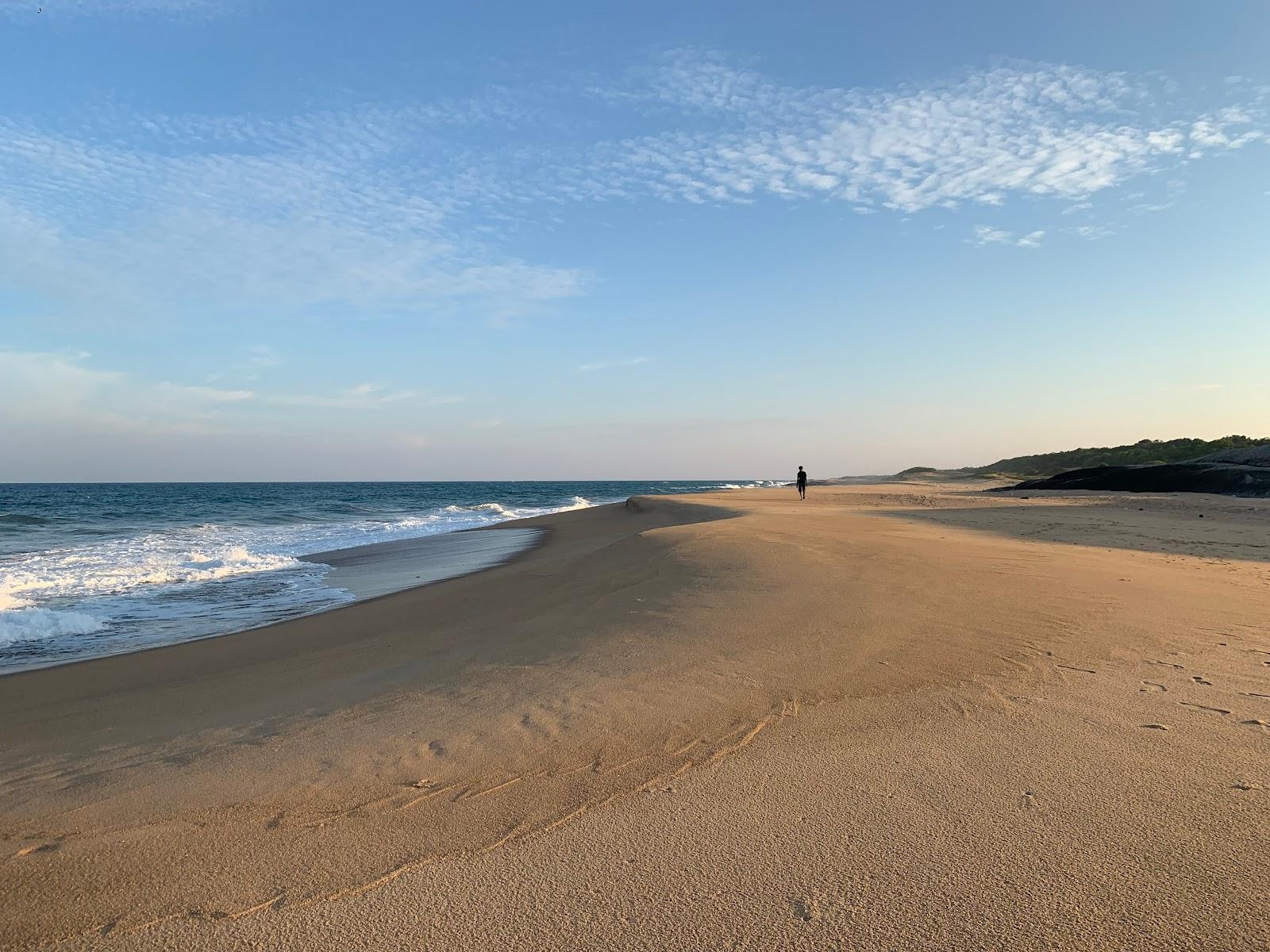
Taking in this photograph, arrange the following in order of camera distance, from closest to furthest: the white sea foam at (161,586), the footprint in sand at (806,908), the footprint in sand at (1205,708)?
the footprint in sand at (806,908) < the footprint in sand at (1205,708) < the white sea foam at (161,586)

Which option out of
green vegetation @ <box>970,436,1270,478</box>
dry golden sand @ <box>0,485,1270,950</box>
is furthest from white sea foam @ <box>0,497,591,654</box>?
green vegetation @ <box>970,436,1270,478</box>

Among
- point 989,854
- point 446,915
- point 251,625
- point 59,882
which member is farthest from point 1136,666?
point 251,625

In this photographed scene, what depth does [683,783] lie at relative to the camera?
12.1 ft

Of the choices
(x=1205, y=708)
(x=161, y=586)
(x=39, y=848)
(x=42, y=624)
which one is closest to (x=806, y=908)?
(x=1205, y=708)

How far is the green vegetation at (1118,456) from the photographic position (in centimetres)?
4247

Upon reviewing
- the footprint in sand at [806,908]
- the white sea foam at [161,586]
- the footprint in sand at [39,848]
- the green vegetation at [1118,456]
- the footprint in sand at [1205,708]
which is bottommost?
the white sea foam at [161,586]

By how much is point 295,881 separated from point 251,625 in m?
8.65

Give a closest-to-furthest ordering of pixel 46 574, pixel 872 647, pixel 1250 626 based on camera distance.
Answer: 1. pixel 872 647
2. pixel 1250 626
3. pixel 46 574

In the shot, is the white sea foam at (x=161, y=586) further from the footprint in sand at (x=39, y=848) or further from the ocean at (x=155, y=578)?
the footprint in sand at (x=39, y=848)

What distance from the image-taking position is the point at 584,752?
419 cm

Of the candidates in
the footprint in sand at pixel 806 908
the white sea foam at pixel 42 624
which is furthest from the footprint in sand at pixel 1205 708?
the white sea foam at pixel 42 624

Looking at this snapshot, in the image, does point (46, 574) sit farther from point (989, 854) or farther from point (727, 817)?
point (989, 854)

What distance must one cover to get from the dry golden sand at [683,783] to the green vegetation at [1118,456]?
3896cm

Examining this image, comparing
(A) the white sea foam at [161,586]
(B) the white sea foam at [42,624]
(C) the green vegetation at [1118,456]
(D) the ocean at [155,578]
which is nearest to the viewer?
(B) the white sea foam at [42,624]
